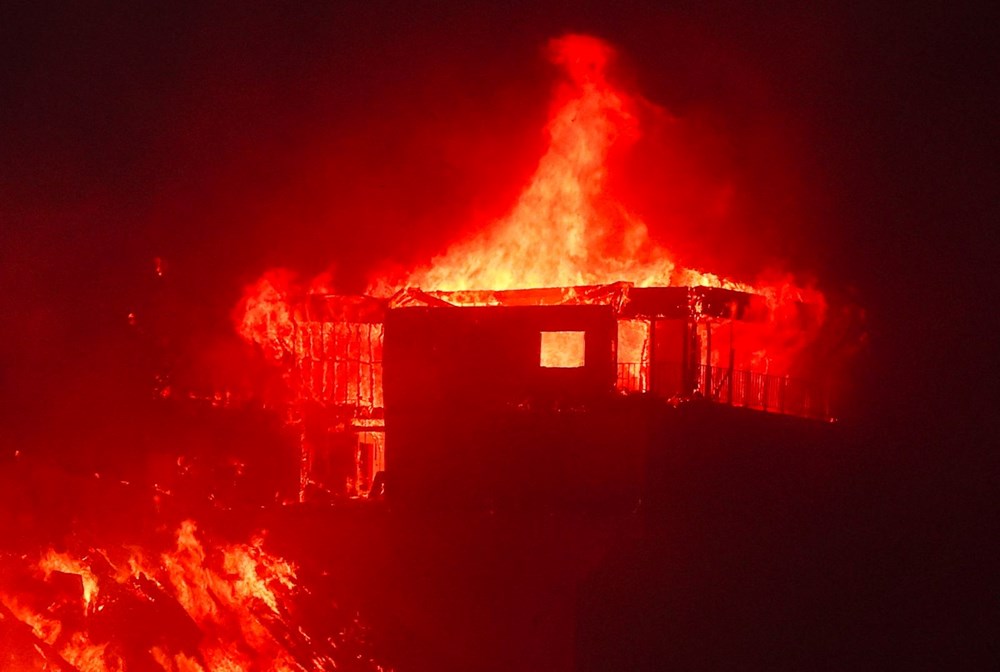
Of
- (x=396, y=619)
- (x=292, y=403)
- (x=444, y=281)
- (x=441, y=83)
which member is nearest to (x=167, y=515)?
(x=292, y=403)

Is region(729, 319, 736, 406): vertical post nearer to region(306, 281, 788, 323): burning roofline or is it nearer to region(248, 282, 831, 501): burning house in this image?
region(248, 282, 831, 501): burning house

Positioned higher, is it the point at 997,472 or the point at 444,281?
the point at 444,281

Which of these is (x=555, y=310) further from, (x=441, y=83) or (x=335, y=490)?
(x=441, y=83)

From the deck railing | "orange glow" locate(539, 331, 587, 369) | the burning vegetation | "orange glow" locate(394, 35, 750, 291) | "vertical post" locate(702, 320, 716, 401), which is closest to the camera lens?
the burning vegetation

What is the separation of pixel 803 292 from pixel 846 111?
404 centimetres

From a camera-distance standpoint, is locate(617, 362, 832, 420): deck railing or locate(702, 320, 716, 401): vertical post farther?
locate(702, 320, 716, 401): vertical post

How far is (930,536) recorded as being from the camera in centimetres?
1586

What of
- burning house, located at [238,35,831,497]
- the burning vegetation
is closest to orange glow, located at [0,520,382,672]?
the burning vegetation

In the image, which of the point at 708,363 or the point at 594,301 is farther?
the point at 708,363

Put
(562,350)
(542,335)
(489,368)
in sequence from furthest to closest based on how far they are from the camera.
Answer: (562,350), (542,335), (489,368)

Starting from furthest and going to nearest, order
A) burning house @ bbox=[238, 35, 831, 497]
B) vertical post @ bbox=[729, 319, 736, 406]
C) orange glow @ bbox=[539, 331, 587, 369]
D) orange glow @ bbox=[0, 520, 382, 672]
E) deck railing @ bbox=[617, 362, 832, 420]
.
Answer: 1. orange glow @ bbox=[539, 331, 587, 369]
2. vertical post @ bbox=[729, 319, 736, 406]
3. deck railing @ bbox=[617, 362, 832, 420]
4. orange glow @ bbox=[0, 520, 382, 672]
5. burning house @ bbox=[238, 35, 831, 497]

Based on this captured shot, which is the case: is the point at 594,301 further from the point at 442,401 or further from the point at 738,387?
the point at 738,387

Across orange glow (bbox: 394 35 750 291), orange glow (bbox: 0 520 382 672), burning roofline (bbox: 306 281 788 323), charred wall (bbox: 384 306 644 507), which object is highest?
orange glow (bbox: 394 35 750 291)

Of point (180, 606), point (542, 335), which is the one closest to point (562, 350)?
point (542, 335)
